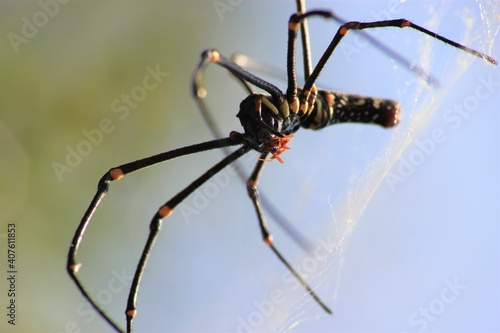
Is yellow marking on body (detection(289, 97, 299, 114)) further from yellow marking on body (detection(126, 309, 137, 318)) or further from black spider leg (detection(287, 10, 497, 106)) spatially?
yellow marking on body (detection(126, 309, 137, 318))

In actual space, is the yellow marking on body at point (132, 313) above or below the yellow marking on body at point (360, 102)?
above

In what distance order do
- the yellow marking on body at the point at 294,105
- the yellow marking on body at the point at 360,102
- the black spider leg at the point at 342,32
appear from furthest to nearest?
the yellow marking on body at the point at 360,102 → the yellow marking on body at the point at 294,105 → the black spider leg at the point at 342,32

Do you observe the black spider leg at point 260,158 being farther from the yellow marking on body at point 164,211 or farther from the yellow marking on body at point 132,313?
the yellow marking on body at point 132,313

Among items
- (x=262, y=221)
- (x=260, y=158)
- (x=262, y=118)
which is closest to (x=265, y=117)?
(x=262, y=118)

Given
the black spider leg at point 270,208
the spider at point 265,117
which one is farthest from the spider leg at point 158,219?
the black spider leg at point 270,208

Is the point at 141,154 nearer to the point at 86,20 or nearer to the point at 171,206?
the point at 86,20

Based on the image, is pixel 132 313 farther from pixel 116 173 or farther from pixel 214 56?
pixel 214 56

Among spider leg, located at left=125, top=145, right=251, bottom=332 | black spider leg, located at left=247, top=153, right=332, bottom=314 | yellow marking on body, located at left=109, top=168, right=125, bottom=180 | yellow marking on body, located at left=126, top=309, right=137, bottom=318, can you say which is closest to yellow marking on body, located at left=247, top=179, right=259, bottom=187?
black spider leg, located at left=247, top=153, right=332, bottom=314
